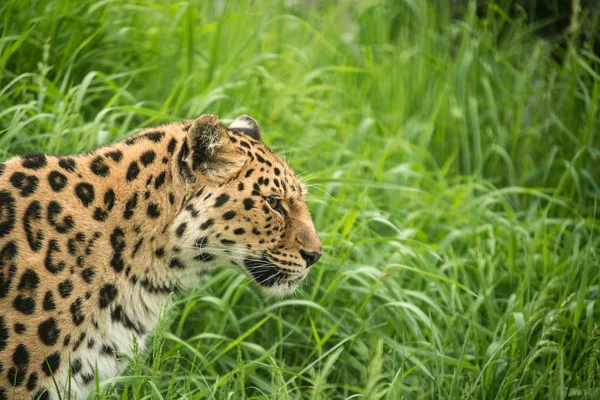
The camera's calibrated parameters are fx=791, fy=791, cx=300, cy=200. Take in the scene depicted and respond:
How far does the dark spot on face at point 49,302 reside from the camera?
11.6 feet

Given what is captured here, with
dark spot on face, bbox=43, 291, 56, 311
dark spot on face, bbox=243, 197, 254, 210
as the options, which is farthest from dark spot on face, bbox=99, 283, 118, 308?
dark spot on face, bbox=243, 197, 254, 210

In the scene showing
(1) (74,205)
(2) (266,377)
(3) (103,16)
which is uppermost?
(3) (103,16)

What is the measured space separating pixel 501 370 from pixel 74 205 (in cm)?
259

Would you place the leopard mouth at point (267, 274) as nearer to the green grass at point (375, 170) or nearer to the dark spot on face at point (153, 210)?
the green grass at point (375, 170)

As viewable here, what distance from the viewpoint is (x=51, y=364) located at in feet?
11.6

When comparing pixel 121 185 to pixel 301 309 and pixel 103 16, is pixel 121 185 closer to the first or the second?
pixel 301 309

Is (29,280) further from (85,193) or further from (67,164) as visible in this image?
(67,164)

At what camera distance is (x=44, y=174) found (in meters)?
3.80

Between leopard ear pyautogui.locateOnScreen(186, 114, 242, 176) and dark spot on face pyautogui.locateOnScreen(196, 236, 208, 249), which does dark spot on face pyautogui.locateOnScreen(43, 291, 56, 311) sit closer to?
dark spot on face pyautogui.locateOnScreen(196, 236, 208, 249)

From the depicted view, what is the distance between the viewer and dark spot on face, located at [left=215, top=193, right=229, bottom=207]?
393 centimetres

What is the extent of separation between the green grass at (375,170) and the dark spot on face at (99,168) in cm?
92

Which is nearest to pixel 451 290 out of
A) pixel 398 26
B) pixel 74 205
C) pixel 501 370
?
pixel 501 370

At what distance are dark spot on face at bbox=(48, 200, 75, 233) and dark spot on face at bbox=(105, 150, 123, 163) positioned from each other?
1.23 ft

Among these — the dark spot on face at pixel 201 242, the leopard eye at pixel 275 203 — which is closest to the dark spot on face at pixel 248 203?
the leopard eye at pixel 275 203
